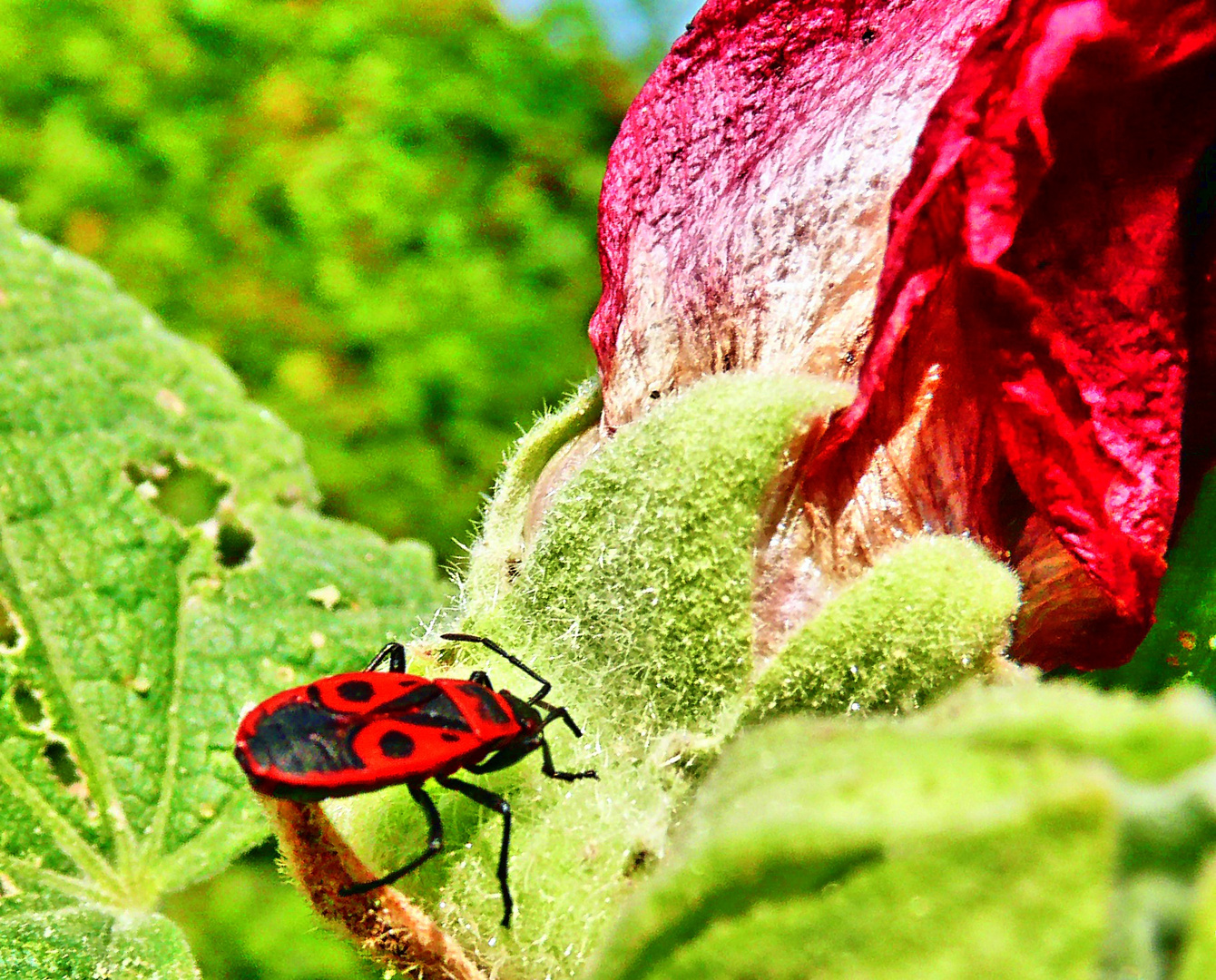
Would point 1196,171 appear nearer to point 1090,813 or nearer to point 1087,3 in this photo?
point 1087,3

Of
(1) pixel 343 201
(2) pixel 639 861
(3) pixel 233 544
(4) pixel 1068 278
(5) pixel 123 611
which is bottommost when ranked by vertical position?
(2) pixel 639 861

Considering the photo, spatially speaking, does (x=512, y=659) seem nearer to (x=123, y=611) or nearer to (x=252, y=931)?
(x=123, y=611)

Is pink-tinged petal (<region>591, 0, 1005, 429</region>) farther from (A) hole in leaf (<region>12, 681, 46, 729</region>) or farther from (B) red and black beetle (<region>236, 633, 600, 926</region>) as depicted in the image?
(A) hole in leaf (<region>12, 681, 46, 729</region>)

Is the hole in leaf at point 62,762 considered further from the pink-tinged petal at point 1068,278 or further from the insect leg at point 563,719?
the pink-tinged petal at point 1068,278

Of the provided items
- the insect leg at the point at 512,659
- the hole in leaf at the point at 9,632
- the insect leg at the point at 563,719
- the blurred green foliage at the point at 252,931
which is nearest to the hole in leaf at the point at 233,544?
the hole in leaf at the point at 9,632

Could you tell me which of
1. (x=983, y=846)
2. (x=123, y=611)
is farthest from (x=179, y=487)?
(x=983, y=846)

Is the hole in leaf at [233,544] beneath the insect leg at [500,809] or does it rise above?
above
